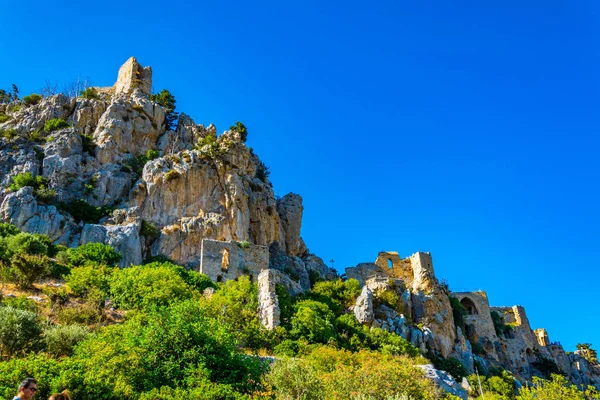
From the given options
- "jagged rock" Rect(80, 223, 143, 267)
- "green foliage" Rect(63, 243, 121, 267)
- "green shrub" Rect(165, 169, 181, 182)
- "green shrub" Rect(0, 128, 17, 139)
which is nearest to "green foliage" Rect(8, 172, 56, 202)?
"jagged rock" Rect(80, 223, 143, 267)

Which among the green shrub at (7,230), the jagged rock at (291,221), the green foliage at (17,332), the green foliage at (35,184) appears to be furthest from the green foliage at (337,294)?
the green foliage at (35,184)

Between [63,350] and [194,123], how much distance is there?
150 feet

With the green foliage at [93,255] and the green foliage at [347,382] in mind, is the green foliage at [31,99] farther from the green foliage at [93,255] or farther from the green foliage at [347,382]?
the green foliage at [347,382]

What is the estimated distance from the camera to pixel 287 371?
18.5 m

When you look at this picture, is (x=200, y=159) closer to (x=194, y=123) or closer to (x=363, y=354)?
(x=194, y=123)

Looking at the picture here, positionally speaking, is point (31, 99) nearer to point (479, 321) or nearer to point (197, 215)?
point (197, 215)

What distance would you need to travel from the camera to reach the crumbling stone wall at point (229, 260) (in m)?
39.6

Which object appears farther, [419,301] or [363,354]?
[419,301]

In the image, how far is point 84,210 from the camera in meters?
46.0

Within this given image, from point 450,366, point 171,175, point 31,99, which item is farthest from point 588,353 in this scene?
point 31,99

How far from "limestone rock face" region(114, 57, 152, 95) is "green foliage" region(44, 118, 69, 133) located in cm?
1267

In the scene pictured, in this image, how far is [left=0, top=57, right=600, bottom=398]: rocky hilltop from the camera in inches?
1613

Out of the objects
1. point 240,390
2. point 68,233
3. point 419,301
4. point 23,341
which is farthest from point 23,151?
point 240,390

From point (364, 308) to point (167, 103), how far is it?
132 feet
